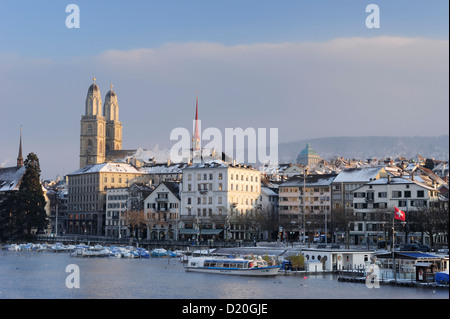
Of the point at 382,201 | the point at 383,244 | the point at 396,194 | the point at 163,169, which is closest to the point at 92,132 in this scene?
the point at 163,169

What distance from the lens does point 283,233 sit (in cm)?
9931

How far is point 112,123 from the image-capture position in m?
188

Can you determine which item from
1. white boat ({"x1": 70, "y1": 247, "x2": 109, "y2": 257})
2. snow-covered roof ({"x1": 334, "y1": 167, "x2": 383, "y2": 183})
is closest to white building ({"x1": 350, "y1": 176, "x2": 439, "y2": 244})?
snow-covered roof ({"x1": 334, "y1": 167, "x2": 383, "y2": 183})

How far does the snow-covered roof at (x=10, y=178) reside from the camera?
133 meters

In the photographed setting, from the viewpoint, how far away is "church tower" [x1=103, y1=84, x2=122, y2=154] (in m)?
188

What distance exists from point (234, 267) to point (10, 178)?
85.4 meters

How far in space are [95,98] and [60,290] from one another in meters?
135

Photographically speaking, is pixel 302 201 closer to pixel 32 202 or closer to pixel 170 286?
pixel 32 202

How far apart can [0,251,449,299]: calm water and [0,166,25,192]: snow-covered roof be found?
67934 mm

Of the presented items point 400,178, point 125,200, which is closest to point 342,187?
point 400,178

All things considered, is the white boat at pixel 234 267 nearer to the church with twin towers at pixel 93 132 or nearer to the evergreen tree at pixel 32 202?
the evergreen tree at pixel 32 202

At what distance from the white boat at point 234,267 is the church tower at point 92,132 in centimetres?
11814
